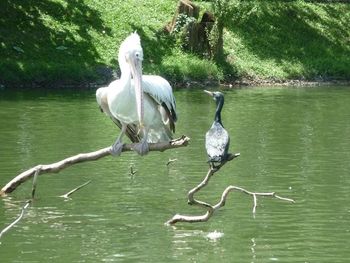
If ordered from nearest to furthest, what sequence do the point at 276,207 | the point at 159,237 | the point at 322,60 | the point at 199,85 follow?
the point at 159,237, the point at 276,207, the point at 199,85, the point at 322,60

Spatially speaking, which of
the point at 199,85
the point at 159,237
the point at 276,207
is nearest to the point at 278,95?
the point at 199,85

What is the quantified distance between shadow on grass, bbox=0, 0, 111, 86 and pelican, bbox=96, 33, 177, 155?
63.1 ft

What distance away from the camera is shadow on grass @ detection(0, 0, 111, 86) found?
3107 centimetres

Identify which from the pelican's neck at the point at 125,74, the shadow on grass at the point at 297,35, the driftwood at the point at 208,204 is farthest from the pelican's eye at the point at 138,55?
the shadow on grass at the point at 297,35

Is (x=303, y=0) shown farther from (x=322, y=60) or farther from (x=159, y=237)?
(x=159, y=237)

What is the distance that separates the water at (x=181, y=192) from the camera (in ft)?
35.3

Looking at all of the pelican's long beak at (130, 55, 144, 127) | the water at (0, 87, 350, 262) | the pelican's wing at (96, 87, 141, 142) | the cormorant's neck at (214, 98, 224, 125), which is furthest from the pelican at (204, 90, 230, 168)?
the pelican's wing at (96, 87, 141, 142)

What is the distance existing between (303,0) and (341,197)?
1158 inches

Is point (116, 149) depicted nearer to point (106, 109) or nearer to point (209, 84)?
point (106, 109)

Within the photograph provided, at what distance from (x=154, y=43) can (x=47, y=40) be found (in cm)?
391

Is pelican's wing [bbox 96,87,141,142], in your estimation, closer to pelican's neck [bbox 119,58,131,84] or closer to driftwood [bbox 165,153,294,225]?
pelican's neck [bbox 119,58,131,84]

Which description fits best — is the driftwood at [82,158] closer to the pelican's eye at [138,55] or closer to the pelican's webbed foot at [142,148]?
the pelican's webbed foot at [142,148]

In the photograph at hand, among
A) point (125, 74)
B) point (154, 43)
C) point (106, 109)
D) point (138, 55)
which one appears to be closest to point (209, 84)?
point (154, 43)

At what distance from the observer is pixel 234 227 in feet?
38.8
